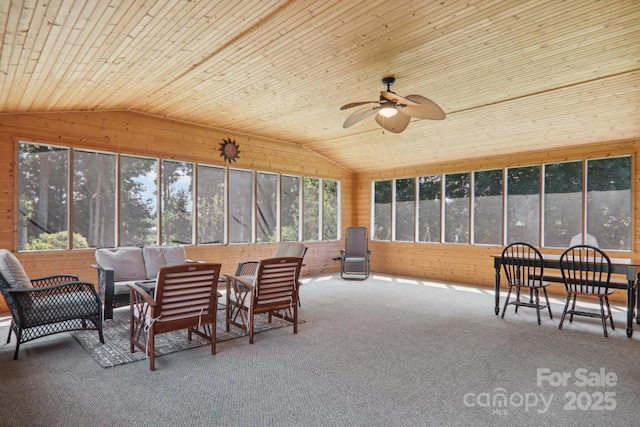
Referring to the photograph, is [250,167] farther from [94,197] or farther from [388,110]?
[388,110]

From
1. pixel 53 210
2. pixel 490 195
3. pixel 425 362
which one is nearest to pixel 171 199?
pixel 53 210

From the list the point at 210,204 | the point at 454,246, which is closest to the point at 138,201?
the point at 210,204

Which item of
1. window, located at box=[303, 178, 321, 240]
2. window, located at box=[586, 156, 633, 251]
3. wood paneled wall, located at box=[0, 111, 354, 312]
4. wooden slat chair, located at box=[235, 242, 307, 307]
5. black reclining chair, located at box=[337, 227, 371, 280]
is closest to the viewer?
wood paneled wall, located at box=[0, 111, 354, 312]

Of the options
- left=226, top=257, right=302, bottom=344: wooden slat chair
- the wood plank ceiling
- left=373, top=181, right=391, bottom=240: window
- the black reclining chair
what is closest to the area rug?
left=226, top=257, right=302, bottom=344: wooden slat chair

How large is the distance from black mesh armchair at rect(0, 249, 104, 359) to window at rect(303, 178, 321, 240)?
17.7 feet

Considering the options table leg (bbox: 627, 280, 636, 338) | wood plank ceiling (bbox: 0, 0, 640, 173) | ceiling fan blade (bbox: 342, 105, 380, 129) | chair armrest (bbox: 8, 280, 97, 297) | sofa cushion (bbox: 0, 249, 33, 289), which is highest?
wood plank ceiling (bbox: 0, 0, 640, 173)

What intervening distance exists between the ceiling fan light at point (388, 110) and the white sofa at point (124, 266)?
3.61 m

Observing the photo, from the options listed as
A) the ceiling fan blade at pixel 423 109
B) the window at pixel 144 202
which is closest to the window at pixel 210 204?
the window at pixel 144 202

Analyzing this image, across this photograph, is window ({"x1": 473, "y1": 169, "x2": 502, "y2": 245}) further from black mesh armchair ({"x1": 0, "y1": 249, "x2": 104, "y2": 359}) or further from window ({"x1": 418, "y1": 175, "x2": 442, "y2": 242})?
black mesh armchair ({"x1": 0, "y1": 249, "x2": 104, "y2": 359})

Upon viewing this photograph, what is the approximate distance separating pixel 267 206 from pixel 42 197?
155 inches

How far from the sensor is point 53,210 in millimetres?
5379

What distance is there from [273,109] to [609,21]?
4257mm

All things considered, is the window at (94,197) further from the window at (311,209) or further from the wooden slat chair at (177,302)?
the window at (311,209)

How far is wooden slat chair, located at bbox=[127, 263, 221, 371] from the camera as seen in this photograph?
10.1 ft
